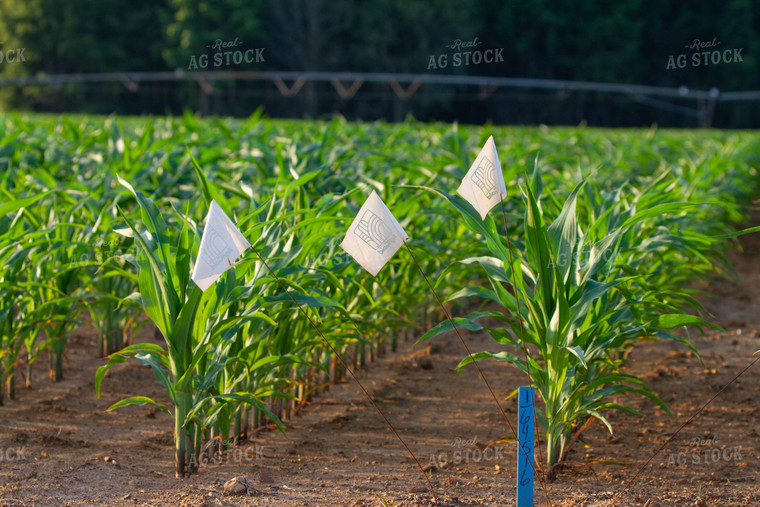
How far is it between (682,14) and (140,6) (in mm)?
31934

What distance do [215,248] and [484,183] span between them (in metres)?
0.78

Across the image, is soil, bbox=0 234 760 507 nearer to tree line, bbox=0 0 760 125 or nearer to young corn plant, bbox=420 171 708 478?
young corn plant, bbox=420 171 708 478

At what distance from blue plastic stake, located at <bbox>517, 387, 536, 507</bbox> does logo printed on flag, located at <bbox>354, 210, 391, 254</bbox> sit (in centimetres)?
56

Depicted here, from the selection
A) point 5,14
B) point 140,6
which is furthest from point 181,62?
point 5,14

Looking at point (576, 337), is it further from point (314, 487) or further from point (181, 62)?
point (181, 62)

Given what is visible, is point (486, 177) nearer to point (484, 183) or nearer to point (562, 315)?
point (484, 183)

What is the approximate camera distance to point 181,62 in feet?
116

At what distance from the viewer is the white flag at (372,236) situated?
6.45 ft

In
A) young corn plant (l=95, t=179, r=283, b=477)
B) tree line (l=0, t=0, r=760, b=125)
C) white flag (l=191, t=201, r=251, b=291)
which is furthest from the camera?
tree line (l=0, t=0, r=760, b=125)

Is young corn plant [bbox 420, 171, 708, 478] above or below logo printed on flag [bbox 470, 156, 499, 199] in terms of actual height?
below

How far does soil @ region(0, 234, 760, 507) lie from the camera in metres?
2.29

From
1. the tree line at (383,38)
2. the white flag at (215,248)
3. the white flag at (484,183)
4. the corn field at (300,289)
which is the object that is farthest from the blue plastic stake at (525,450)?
the tree line at (383,38)

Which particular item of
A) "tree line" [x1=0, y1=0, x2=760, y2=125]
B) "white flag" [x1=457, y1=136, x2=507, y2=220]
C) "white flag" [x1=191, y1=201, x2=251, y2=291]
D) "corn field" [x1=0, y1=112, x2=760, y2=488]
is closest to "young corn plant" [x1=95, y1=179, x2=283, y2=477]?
"corn field" [x1=0, y1=112, x2=760, y2=488]

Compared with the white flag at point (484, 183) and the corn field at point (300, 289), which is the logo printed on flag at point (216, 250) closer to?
the corn field at point (300, 289)
